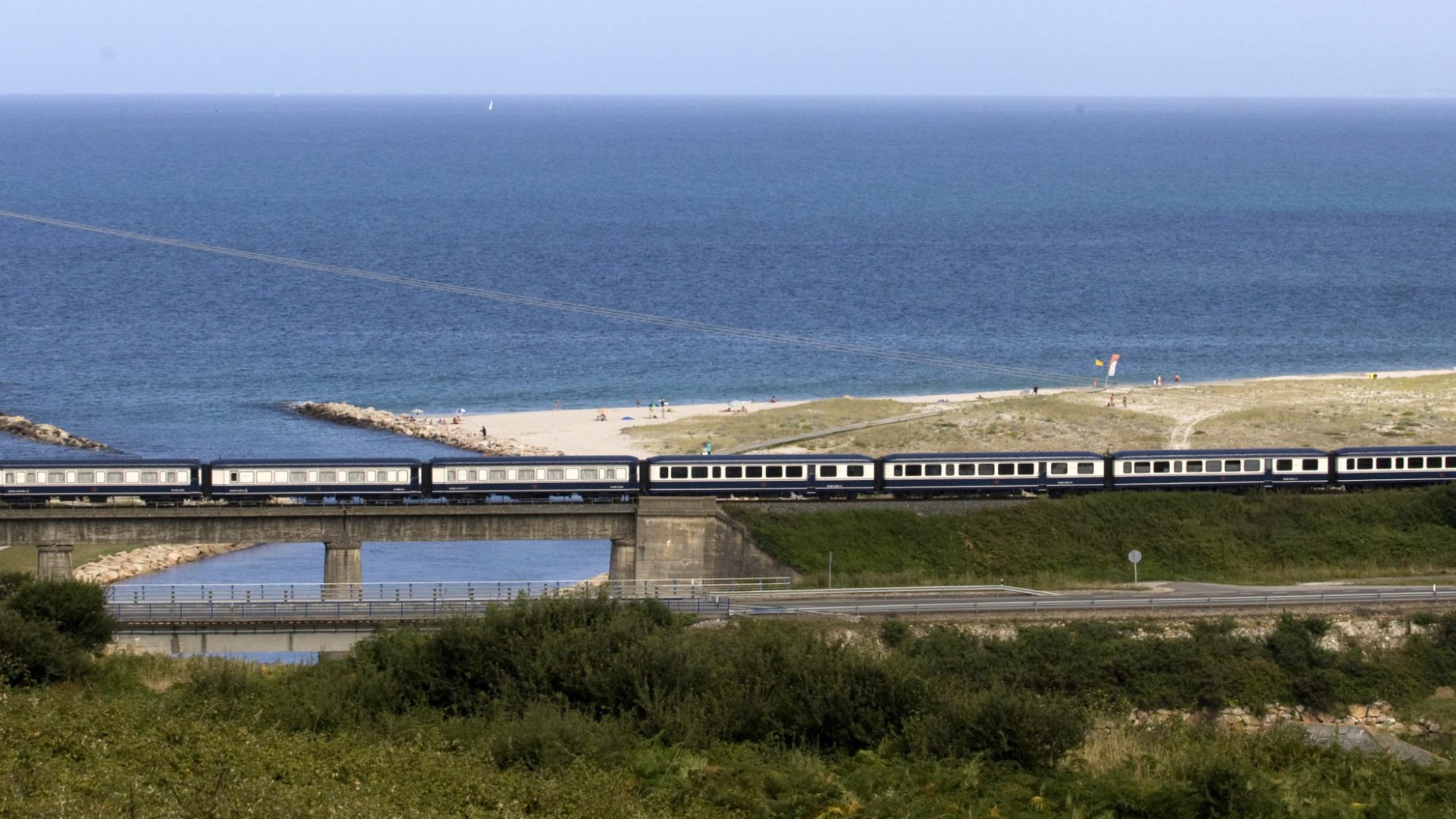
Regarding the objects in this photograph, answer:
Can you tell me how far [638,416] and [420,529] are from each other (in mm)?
29756

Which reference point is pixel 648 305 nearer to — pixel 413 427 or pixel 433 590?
pixel 413 427

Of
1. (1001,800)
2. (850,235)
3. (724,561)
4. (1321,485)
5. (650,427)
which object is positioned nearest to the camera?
(1001,800)

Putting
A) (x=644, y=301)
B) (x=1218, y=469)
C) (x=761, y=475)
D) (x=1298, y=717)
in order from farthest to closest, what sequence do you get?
(x=644, y=301) < (x=1218, y=469) < (x=761, y=475) < (x=1298, y=717)

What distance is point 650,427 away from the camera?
3019 inches

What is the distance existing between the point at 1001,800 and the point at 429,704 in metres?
12.0

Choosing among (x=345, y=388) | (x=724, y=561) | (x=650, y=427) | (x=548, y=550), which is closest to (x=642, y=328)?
(x=345, y=388)

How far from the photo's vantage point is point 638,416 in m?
80.2

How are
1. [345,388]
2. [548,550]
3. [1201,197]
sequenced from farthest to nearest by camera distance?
[1201,197] → [345,388] → [548,550]

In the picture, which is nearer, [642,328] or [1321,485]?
[1321,485]

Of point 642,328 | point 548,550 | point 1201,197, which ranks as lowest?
point 548,550

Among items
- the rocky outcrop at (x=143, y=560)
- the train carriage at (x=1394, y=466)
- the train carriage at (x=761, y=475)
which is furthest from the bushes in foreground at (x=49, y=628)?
the train carriage at (x=1394, y=466)

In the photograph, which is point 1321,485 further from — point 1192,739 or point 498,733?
point 498,733

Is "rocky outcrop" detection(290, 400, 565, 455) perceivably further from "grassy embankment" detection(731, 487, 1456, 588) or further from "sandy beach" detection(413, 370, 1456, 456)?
"grassy embankment" detection(731, 487, 1456, 588)

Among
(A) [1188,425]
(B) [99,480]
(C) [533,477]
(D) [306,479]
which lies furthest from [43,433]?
(A) [1188,425]
